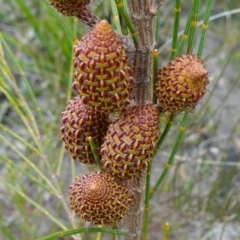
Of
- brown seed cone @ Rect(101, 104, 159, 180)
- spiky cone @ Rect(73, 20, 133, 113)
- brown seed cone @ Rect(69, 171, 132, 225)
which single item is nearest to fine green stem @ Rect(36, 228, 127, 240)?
brown seed cone @ Rect(69, 171, 132, 225)

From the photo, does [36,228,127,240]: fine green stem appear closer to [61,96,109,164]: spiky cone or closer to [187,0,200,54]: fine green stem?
[61,96,109,164]: spiky cone

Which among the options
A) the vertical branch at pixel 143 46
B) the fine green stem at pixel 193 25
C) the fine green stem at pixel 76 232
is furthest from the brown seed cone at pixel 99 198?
the fine green stem at pixel 193 25

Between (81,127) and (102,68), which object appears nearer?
(102,68)

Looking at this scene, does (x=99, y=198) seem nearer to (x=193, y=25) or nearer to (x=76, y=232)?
(x=76, y=232)

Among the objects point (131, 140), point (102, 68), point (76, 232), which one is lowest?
point (76, 232)

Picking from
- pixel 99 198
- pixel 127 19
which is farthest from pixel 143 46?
pixel 99 198

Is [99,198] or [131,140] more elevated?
[131,140]

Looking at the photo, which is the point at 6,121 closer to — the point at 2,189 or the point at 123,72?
the point at 2,189

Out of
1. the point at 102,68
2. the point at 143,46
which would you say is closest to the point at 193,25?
the point at 143,46
